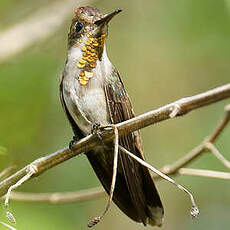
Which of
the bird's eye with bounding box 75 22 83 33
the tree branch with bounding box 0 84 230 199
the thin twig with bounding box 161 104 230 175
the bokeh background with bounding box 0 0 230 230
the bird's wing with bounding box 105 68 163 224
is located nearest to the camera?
the tree branch with bounding box 0 84 230 199

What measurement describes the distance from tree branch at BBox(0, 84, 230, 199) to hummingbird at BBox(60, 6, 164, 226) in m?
0.27

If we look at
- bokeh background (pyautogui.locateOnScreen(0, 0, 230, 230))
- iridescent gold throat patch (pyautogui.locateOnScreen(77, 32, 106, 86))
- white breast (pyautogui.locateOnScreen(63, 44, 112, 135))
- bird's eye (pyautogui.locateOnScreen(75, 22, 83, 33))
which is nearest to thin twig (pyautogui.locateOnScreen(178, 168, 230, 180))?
white breast (pyautogui.locateOnScreen(63, 44, 112, 135))

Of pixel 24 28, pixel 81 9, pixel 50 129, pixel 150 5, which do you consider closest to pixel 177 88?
pixel 150 5

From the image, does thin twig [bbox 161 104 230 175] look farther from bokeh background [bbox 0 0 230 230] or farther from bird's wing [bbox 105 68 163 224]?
bokeh background [bbox 0 0 230 230]

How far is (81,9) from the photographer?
4039 millimetres

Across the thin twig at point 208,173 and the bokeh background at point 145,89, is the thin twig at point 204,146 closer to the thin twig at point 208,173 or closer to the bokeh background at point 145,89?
the thin twig at point 208,173

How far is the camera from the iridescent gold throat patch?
389 centimetres

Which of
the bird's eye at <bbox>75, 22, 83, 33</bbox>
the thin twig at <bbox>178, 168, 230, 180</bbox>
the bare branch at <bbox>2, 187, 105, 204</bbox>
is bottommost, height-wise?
the thin twig at <bbox>178, 168, 230, 180</bbox>

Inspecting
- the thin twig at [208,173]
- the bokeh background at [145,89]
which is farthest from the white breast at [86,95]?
the bokeh background at [145,89]

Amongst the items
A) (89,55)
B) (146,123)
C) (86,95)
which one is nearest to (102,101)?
(86,95)

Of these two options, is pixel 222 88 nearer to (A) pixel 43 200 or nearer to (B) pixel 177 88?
(A) pixel 43 200

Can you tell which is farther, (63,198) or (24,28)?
(24,28)

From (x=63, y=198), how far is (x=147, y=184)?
0.69 m

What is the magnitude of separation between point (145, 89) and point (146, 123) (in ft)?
15.6
